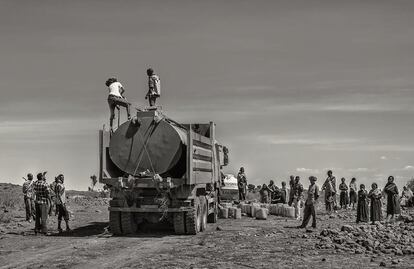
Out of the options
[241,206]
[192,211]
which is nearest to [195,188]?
[192,211]

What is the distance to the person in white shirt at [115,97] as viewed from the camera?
18859 mm

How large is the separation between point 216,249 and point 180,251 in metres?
0.92

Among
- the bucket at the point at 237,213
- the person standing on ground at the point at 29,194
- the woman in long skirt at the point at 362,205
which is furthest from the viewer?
the bucket at the point at 237,213

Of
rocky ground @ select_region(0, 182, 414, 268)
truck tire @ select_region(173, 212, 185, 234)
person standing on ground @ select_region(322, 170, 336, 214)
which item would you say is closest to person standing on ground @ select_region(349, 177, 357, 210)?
person standing on ground @ select_region(322, 170, 336, 214)

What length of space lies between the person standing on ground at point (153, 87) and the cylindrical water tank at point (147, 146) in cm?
189

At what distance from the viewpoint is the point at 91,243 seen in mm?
15758

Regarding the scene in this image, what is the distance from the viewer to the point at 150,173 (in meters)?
17.4

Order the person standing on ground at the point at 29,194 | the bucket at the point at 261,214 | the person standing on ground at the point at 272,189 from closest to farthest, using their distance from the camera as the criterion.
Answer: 1. the person standing on ground at the point at 29,194
2. the bucket at the point at 261,214
3. the person standing on ground at the point at 272,189

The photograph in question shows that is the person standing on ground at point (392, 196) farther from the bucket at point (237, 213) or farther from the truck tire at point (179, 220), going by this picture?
the truck tire at point (179, 220)

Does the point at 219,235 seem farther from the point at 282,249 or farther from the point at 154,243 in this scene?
the point at 282,249

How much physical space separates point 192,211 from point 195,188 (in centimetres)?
84

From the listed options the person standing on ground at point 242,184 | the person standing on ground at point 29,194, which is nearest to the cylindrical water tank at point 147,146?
the person standing on ground at point 29,194

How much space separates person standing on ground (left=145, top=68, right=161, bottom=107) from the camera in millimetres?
19472

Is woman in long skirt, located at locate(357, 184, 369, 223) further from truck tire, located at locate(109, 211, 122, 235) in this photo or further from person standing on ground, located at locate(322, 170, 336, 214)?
truck tire, located at locate(109, 211, 122, 235)
